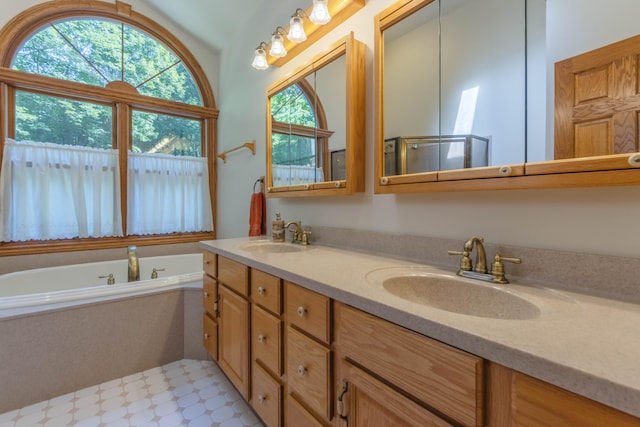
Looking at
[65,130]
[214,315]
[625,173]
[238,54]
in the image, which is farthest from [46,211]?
[625,173]

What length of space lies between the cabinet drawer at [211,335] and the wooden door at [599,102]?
5.74ft

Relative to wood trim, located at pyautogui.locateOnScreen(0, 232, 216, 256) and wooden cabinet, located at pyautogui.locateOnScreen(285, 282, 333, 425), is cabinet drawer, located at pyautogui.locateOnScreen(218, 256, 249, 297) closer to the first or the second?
wooden cabinet, located at pyautogui.locateOnScreen(285, 282, 333, 425)

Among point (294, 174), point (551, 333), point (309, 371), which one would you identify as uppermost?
point (294, 174)

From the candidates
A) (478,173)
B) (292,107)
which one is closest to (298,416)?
(478,173)

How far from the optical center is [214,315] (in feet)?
5.50

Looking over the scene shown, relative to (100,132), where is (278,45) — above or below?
above

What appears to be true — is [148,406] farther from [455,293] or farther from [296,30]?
[296,30]

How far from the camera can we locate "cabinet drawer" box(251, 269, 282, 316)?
112 centimetres

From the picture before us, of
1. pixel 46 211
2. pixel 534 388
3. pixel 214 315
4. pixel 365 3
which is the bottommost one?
pixel 214 315

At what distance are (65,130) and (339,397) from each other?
294 cm

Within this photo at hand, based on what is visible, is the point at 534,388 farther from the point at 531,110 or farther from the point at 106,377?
the point at 106,377

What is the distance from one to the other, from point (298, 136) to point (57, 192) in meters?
2.07

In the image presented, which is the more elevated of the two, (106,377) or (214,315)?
(214,315)

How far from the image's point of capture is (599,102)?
0.76m
